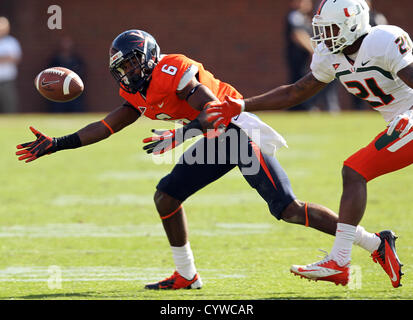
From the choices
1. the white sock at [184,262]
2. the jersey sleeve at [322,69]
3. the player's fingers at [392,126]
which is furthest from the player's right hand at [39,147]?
the player's fingers at [392,126]

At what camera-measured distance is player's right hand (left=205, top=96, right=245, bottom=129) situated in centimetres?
463

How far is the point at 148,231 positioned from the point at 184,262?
1.94 metres

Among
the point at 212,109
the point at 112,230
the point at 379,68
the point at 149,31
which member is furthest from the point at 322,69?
the point at 149,31

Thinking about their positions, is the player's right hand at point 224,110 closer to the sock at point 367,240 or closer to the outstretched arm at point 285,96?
the outstretched arm at point 285,96

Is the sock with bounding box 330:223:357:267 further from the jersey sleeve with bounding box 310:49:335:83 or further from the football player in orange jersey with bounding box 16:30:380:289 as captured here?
the jersey sleeve with bounding box 310:49:335:83

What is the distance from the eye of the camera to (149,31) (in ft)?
61.9

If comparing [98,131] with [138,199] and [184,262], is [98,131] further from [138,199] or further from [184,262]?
[138,199]

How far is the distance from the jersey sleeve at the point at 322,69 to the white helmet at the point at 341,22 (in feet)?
0.30

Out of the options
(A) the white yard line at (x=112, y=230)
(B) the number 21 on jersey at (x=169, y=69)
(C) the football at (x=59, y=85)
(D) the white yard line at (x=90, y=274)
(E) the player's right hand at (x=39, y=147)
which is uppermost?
(B) the number 21 on jersey at (x=169, y=69)

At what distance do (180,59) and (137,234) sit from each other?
2.26 meters

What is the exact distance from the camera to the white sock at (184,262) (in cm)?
508

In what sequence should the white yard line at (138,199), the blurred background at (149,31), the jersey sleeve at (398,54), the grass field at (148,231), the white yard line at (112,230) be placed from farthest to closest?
the blurred background at (149,31) → the white yard line at (138,199) → the white yard line at (112,230) → the grass field at (148,231) → the jersey sleeve at (398,54)

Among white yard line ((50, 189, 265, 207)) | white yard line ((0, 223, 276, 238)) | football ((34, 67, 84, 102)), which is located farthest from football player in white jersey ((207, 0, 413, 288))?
white yard line ((50, 189, 265, 207))
